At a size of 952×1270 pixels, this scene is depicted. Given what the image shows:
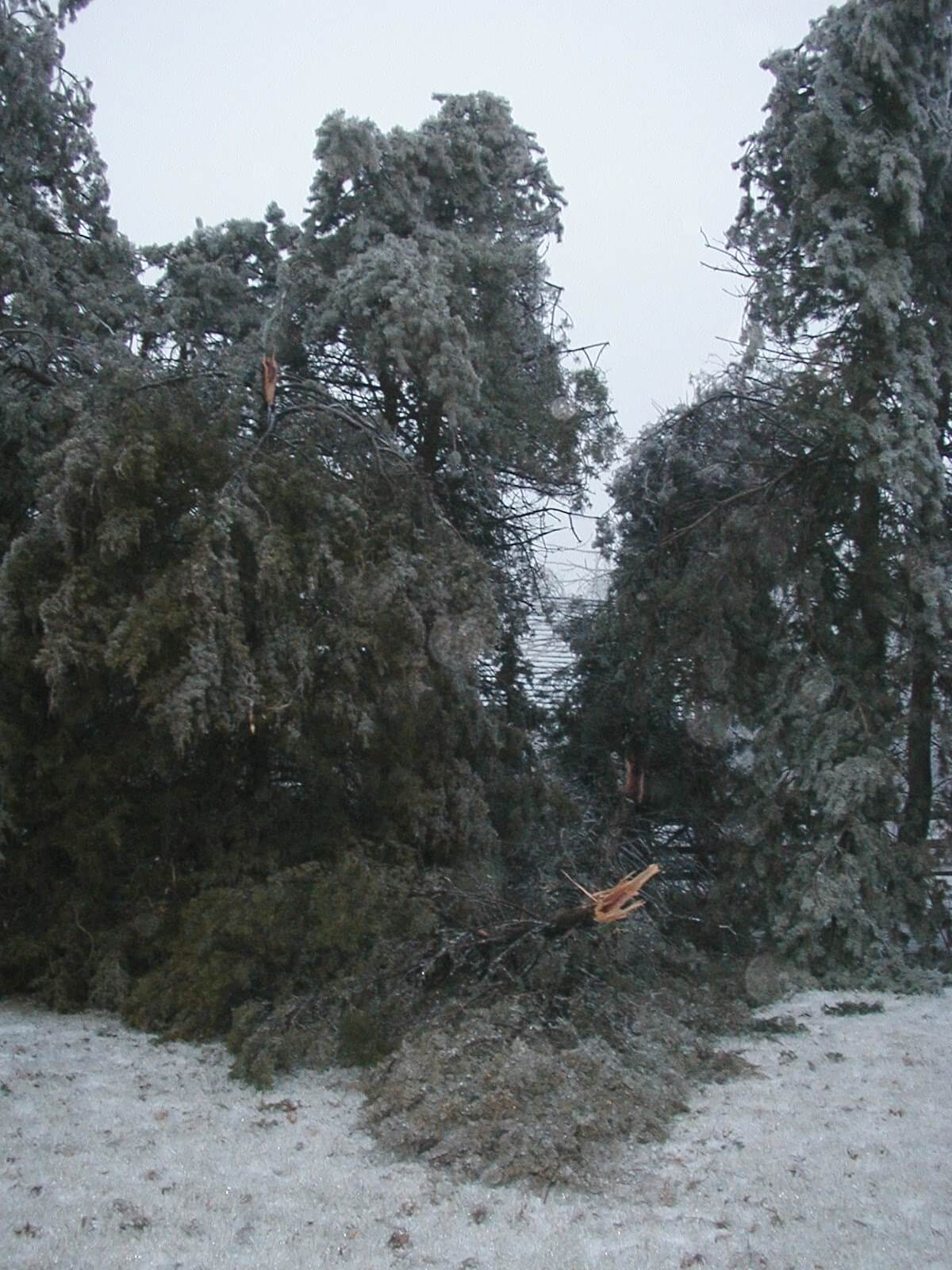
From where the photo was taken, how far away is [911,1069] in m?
5.74

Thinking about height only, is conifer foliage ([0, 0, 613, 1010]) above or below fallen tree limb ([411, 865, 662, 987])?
above

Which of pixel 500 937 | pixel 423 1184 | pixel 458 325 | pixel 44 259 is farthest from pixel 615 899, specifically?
pixel 44 259

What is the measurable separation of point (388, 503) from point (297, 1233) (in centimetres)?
473

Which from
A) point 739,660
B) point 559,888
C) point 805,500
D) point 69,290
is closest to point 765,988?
point 559,888

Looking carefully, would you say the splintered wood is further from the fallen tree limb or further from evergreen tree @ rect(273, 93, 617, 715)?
evergreen tree @ rect(273, 93, 617, 715)

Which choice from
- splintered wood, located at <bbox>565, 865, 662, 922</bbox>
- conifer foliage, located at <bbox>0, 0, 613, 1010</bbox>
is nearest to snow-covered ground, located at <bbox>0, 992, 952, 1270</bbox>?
splintered wood, located at <bbox>565, 865, 662, 922</bbox>

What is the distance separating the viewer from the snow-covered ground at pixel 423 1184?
3758 millimetres

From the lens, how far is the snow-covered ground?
376 cm

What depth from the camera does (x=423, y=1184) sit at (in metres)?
4.32

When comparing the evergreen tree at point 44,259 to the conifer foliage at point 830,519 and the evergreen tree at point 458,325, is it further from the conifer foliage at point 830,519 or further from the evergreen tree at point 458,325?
the conifer foliage at point 830,519

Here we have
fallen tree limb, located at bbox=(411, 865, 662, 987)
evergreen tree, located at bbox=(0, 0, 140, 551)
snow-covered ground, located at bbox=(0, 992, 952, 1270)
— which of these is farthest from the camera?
evergreen tree, located at bbox=(0, 0, 140, 551)

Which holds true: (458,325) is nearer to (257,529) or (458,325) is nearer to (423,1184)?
(257,529)

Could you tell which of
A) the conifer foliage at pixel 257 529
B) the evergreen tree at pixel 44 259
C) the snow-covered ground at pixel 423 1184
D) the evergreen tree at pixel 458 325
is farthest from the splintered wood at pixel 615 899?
the evergreen tree at pixel 44 259

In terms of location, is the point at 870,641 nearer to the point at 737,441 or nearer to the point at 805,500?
the point at 805,500
